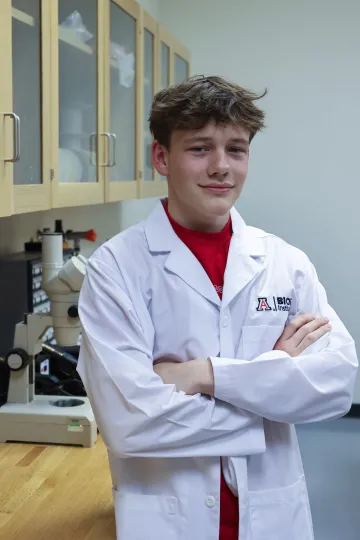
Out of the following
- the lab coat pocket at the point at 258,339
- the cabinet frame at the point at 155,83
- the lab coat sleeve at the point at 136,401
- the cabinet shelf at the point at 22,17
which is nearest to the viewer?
the lab coat sleeve at the point at 136,401

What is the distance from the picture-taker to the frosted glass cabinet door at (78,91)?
2145mm

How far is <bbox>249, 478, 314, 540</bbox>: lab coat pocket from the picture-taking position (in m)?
1.40

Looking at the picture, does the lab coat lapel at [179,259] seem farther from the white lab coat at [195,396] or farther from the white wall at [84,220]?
the white wall at [84,220]

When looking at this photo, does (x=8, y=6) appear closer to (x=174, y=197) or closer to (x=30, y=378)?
(x=174, y=197)

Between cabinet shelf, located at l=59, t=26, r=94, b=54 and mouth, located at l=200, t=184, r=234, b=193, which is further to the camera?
cabinet shelf, located at l=59, t=26, r=94, b=54

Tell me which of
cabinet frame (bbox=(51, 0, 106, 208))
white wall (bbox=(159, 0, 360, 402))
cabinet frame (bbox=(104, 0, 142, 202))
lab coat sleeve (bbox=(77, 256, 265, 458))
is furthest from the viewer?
white wall (bbox=(159, 0, 360, 402))

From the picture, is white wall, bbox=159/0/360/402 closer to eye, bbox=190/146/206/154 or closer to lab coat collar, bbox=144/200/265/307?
lab coat collar, bbox=144/200/265/307

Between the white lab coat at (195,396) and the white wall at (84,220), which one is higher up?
the white wall at (84,220)

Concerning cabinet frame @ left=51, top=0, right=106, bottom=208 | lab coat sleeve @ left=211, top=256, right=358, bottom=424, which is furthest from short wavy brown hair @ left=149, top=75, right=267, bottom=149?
cabinet frame @ left=51, top=0, right=106, bottom=208

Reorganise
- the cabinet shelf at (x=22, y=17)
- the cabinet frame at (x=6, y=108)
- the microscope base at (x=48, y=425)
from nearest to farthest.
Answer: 1. the cabinet frame at (x=6, y=108)
2. the cabinet shelf at (x=22, y=17)
3. the microscope base at (x=48, y=425)

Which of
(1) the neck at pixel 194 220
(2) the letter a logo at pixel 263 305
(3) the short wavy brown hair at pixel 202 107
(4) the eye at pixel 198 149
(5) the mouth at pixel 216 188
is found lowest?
(2) the letter a logo at pixel 263 305

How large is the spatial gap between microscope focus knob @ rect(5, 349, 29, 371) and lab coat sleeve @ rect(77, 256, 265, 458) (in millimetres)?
787

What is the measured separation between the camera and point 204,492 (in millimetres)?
1367

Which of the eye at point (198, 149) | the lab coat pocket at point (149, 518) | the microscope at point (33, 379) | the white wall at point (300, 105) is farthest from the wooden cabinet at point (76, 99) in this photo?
the white wall at point (300, 105)
